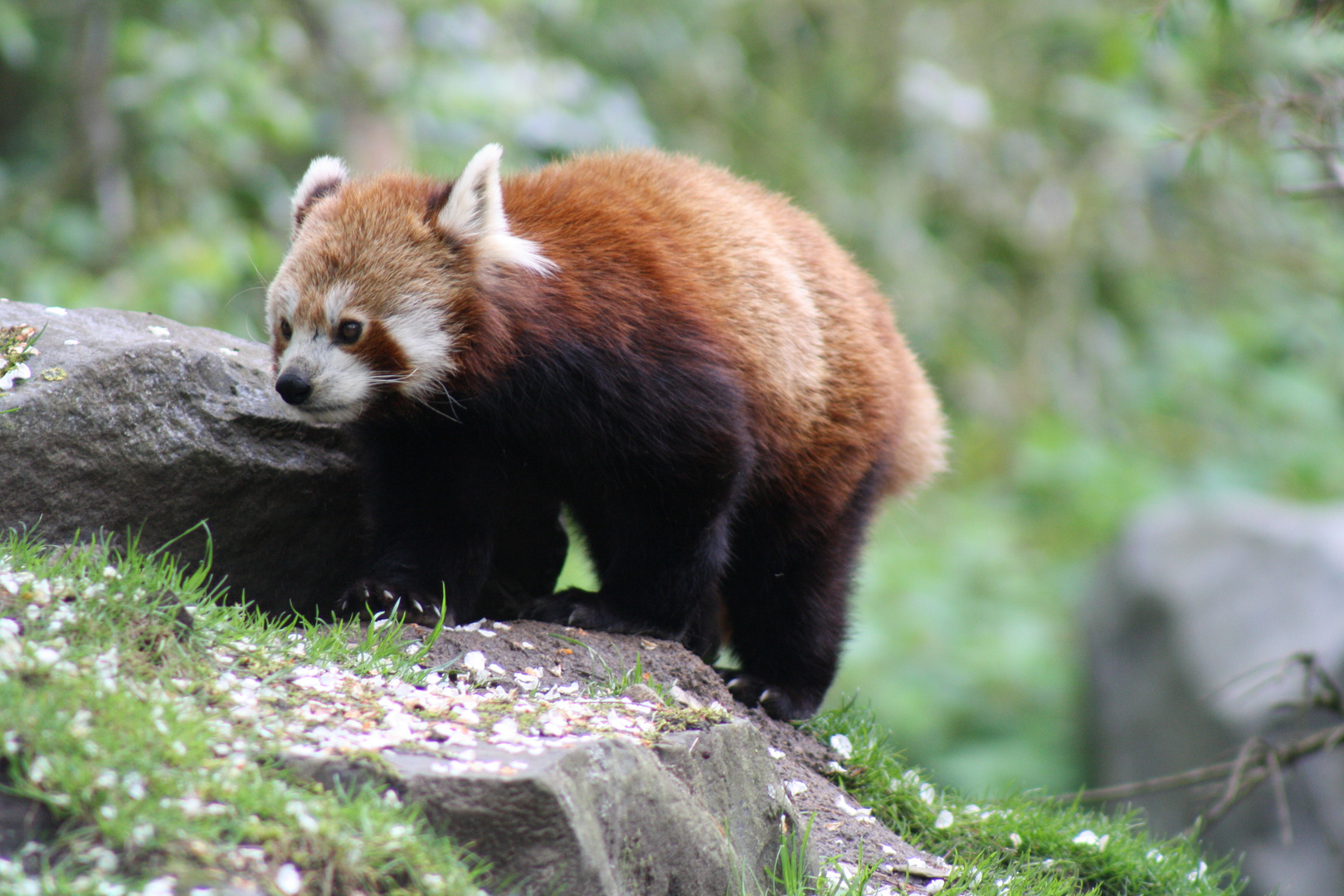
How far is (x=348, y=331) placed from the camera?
13.1 ft

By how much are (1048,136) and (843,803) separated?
29.3 ft

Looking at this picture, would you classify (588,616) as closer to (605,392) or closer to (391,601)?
(391,601)

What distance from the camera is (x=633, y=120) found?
852 cm

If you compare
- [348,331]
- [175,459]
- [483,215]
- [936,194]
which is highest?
[936,194]

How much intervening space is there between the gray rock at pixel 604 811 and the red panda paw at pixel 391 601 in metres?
1.12

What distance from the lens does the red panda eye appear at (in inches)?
157

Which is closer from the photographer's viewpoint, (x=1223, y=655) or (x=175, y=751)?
(x=175, y=751)

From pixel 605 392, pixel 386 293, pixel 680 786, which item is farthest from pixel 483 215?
pixel 680 786

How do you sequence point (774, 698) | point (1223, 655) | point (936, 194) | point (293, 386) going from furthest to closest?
point (936, 194)
point (1223, 655)
point (774, 698)
point (293, 386)

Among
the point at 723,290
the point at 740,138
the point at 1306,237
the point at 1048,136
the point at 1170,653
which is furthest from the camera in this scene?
the point at 1306,237

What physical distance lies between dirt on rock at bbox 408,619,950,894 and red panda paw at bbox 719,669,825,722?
0.19m

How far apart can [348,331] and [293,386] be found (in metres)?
0.27

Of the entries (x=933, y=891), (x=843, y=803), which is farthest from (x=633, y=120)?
(x=933, y=891)

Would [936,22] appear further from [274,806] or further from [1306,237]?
[274,806]
